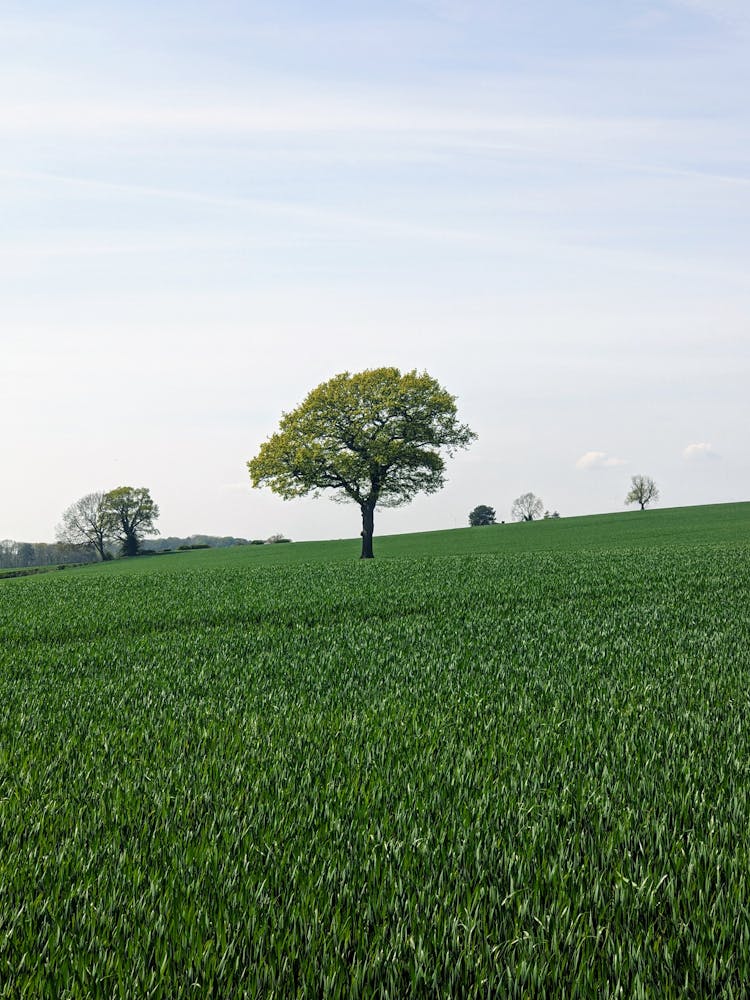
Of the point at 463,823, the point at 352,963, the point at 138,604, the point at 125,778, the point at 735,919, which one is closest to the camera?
the point at 352,963

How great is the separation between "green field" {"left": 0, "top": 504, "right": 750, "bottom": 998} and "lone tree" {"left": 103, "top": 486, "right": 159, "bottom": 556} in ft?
324

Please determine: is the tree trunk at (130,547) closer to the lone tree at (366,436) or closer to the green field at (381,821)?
the lone tree at (366,436)

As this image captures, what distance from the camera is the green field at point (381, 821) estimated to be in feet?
10.9

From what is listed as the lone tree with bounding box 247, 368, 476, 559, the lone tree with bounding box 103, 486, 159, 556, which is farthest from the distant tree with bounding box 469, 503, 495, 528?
the lone tree with bounding box 247, 368, 476, 559

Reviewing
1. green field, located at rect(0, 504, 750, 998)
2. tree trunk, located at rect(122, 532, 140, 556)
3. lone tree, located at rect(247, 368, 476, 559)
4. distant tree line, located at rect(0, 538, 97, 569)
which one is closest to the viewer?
green field, located at rect(0, 504, 750, 998)

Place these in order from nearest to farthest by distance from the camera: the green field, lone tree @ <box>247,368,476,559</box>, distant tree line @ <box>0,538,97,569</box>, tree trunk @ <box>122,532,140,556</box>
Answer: the green field < lone tree @ <box>247,368,476,559</box> < tree trunk @ <box>122,532,140,556</box> < distant tree line @ <box>0,538,97,569</box>

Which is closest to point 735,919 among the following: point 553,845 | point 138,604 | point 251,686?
point 553,845

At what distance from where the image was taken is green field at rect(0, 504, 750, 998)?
3.34 metres

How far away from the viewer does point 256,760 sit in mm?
6246

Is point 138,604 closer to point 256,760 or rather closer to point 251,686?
point 251,686

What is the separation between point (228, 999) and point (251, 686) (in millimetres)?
6436

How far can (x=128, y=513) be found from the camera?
106 meters

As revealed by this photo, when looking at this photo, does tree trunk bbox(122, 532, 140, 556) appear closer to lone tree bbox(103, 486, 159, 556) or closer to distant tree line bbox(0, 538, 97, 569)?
lone tree bbox(103, 486, 159, 556)

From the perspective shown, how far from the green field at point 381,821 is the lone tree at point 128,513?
98771 mm
